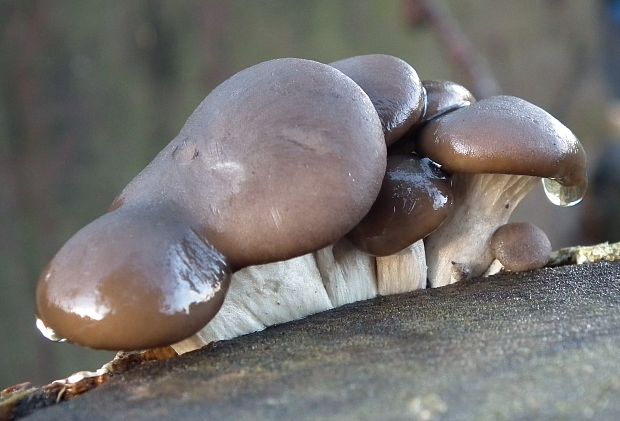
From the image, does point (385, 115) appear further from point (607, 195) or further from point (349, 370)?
point (607, 195)

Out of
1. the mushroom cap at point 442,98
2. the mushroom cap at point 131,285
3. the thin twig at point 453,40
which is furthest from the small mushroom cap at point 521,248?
the thin twig at point 453,40

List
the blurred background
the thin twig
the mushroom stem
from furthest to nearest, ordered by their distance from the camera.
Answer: the thin twig, the blurred background, the mushroom stem

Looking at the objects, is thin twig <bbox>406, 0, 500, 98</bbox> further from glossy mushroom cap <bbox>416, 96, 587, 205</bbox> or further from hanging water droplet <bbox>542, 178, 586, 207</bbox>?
glossy mushroom cap <bbox>416, 96, 587, 205</bbox>

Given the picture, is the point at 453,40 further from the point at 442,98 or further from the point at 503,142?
the point at 503,142

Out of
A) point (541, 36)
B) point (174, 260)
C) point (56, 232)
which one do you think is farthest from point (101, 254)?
point (541, 36)

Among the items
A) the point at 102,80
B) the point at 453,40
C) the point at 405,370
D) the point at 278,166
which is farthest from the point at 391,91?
the point at 453,40

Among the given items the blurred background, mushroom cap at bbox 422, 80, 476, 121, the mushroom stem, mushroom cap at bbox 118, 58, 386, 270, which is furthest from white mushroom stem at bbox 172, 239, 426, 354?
the blurred background

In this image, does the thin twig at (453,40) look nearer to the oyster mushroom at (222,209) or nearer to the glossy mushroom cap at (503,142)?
the glossy mushroom cap at (503,142)
